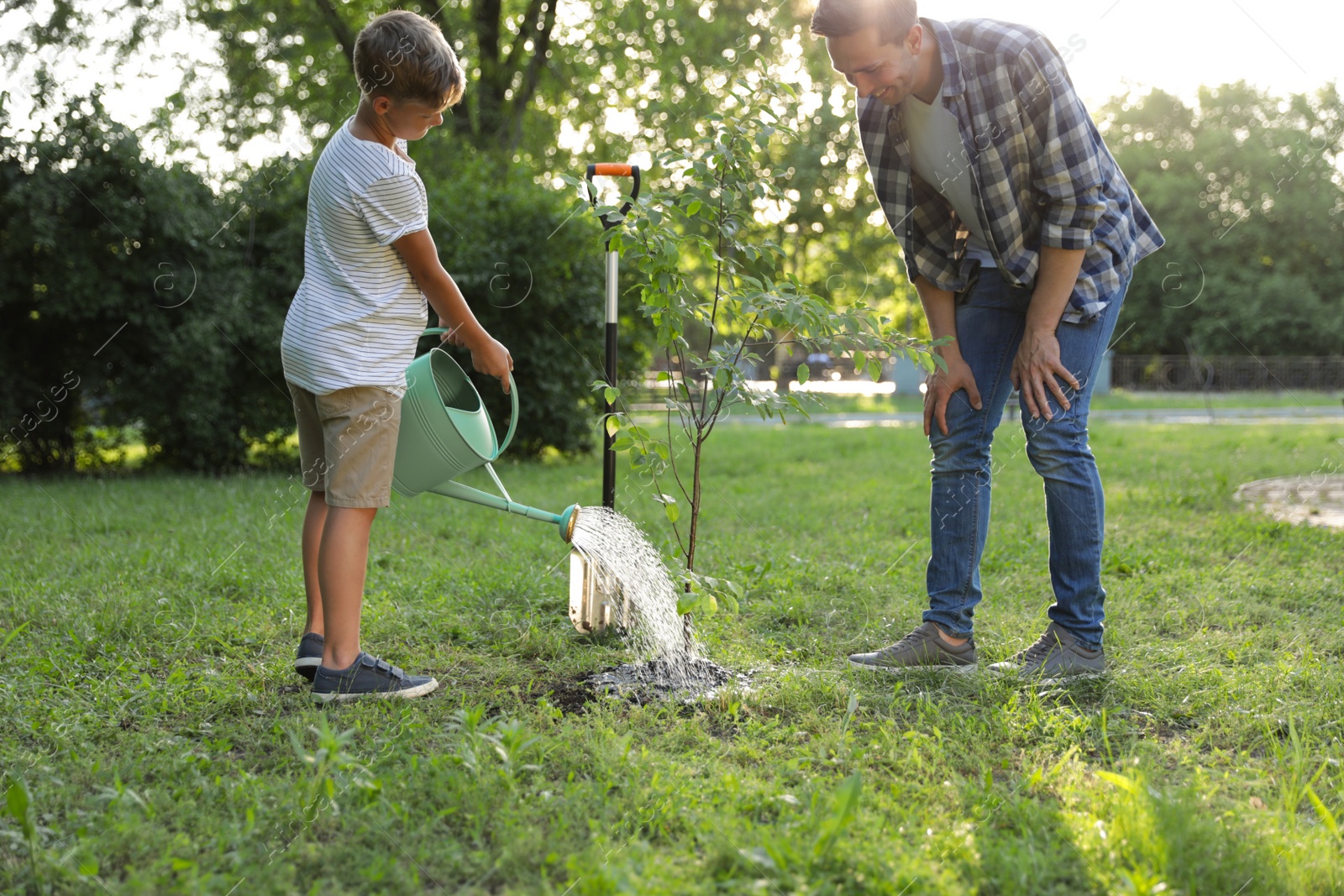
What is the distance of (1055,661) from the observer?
8.38ft

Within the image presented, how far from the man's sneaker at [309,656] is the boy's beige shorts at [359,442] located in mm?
417

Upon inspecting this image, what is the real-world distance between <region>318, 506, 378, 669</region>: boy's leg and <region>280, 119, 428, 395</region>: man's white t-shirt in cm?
32

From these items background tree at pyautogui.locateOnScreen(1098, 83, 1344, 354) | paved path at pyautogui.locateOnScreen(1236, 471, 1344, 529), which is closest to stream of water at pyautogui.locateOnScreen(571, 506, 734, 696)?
paved path at pyautogui.locateOnScreen(1236, 471, 1344, 529)

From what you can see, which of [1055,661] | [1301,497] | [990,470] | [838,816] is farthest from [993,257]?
[1301,497]

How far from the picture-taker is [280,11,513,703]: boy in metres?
2.29

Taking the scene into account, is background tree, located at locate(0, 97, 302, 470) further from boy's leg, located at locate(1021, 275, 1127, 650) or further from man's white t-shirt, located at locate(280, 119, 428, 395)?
boy's leg, located at locate(1021, 275, 1127, 650)

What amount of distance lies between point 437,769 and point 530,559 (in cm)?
216

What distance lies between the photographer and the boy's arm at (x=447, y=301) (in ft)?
7.71

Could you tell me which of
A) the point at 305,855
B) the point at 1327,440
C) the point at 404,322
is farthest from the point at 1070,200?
the point at 1327,440

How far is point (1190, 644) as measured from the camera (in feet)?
9.36

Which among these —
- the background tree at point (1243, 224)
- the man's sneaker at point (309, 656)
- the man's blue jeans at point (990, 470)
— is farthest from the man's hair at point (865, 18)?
the background tree at point (1243, 224)

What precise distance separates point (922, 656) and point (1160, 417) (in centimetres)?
1415

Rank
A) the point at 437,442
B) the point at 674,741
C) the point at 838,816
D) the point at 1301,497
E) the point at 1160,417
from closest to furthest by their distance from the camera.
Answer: the point at 838,816, the point at 674,741, the point at 437,442, the point at 1301,497, the point at 1160,417

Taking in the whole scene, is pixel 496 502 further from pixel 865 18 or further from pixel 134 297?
pixel 134 297
